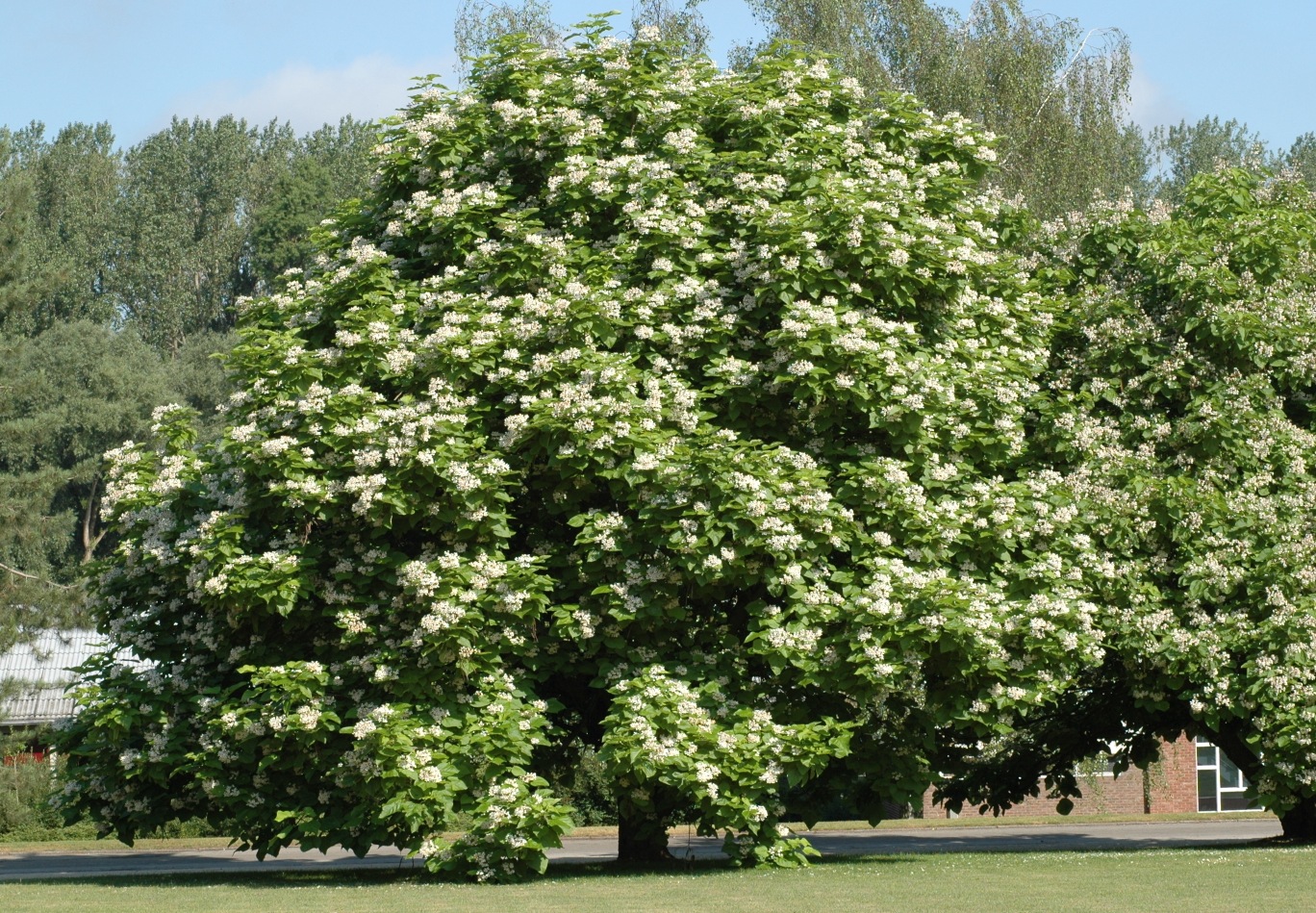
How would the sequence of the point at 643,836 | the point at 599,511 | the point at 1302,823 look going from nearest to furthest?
the point at 599,511 → the point at 643,836 → the point at 1302,823

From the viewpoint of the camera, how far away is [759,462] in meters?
16.5

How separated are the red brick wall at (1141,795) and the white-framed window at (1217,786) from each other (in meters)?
0.34

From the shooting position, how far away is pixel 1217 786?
4412 centimetres

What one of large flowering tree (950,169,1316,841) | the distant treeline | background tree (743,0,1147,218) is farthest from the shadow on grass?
the distant treeline

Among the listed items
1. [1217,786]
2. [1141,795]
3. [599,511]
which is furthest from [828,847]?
[1217,786]

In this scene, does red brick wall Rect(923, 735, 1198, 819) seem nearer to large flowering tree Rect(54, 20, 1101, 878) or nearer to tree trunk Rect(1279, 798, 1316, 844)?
tree trunk Rect(1279, 798, 1316, 844)

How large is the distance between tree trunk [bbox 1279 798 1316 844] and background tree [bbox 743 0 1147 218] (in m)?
17.1

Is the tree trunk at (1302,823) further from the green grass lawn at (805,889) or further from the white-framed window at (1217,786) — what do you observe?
the white-framed window at (1217,786)

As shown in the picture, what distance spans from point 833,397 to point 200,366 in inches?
2369

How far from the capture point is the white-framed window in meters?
44.1

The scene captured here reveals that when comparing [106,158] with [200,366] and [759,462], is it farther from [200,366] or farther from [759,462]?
[759,462]

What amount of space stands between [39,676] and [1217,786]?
108ft

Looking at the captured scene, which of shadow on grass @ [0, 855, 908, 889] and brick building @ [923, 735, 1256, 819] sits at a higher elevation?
brick building @ [923, 735, 1256, 819]

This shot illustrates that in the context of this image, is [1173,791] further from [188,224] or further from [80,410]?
[188,224]
